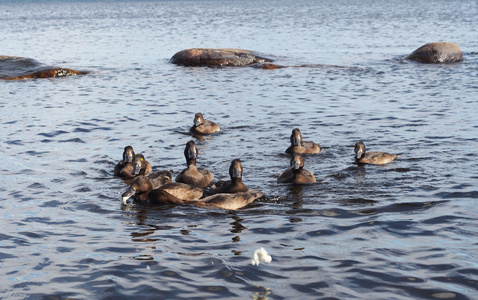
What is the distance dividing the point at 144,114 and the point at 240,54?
442 inches

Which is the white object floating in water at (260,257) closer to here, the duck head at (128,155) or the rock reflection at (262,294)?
the rock reflection at (262,294)

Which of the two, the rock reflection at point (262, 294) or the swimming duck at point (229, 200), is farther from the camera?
the swimming duck at point (229, 200)

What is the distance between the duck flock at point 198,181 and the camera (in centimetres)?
1174

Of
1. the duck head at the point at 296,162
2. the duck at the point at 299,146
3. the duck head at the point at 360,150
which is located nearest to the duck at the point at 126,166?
the duck head at the point at 296,162

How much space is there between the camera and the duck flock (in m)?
11.7

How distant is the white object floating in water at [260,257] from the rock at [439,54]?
2407 centimetres

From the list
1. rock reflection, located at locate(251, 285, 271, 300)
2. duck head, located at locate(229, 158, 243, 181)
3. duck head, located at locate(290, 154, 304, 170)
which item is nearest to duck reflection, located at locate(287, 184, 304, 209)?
duck head, located at locate(290, 154, 304, 170)

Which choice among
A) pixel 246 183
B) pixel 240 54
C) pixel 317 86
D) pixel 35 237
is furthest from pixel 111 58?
pixel 35 237

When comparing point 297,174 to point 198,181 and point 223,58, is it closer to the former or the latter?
point 198,181

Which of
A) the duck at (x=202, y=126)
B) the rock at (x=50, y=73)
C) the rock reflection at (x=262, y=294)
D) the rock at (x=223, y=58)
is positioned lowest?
the rock reflection at (x=262, y=294)

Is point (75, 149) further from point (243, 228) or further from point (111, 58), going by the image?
point (111, 58)

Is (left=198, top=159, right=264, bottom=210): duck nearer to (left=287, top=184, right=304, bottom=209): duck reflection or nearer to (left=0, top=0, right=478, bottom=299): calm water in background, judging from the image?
(left=0, top=0, right=478, bottom=299): calm water in background

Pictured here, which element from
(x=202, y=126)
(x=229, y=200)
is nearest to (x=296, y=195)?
(x=229, y=200)

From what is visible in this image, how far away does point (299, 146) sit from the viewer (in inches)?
599
